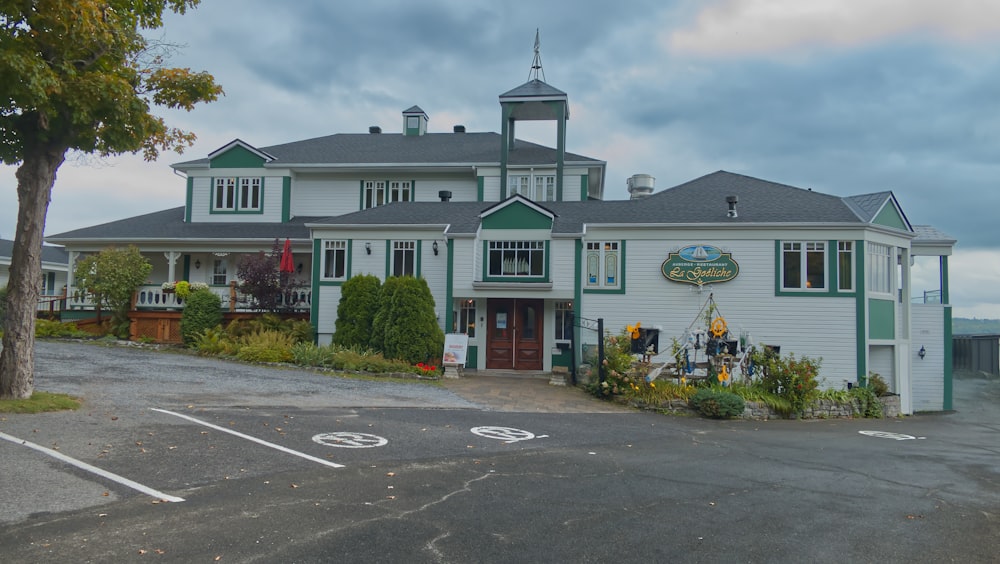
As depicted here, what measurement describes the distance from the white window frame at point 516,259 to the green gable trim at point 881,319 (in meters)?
9.51

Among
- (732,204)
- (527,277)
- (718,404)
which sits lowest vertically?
(718,404)

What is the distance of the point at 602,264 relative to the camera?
20375mm

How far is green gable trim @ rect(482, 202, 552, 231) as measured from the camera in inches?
809

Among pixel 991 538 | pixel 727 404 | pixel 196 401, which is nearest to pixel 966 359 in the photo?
pixel 727 404

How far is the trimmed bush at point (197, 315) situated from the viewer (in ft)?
66.5

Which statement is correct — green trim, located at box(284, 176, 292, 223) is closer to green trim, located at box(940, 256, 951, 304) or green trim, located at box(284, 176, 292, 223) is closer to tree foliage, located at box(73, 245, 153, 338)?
tree foliage, located at box(73, 245, 153, 338)

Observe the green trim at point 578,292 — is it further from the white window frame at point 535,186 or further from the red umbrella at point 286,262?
the red umbrella at point 286,262

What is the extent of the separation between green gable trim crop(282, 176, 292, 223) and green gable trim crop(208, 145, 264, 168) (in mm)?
1219

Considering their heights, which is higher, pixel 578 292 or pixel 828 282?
pixel 828 282

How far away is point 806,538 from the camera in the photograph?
Result: 587 cm

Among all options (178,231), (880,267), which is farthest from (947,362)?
(178,231)

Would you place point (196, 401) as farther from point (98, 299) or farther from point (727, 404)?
point (98, 299)

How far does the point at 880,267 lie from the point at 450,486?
17421 millimetres

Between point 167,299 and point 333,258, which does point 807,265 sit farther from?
point 167,299
